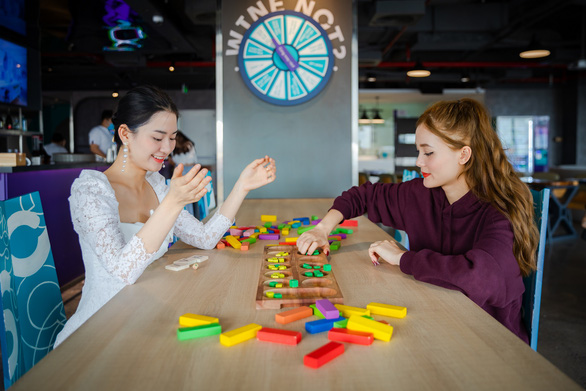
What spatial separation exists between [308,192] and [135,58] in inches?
243

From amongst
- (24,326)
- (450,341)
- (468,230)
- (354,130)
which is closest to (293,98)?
(354,130)

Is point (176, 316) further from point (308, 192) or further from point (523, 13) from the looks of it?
point (523, 13)

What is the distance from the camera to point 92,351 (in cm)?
76

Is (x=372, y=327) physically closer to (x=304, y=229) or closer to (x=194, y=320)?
(x=194, y=320)

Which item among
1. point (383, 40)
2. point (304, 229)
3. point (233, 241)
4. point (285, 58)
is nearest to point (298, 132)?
point (285, 58)

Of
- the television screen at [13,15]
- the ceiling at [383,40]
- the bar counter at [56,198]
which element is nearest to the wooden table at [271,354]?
the bar counter at [56,198]

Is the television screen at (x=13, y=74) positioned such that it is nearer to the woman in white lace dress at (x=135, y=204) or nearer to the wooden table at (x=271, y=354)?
the woman in white lace dress at (x=135, y=204)

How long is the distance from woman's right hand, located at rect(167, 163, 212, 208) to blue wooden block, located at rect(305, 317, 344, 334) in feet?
1.66

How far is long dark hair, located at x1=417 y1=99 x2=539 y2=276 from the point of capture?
4.51 feet

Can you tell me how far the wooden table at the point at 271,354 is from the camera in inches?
26.0

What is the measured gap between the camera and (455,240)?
1487mm

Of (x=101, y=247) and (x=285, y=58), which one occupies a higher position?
(x=285, y=58)

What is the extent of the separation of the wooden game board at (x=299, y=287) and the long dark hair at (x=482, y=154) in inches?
21.5

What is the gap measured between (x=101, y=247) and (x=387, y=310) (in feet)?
2.66
